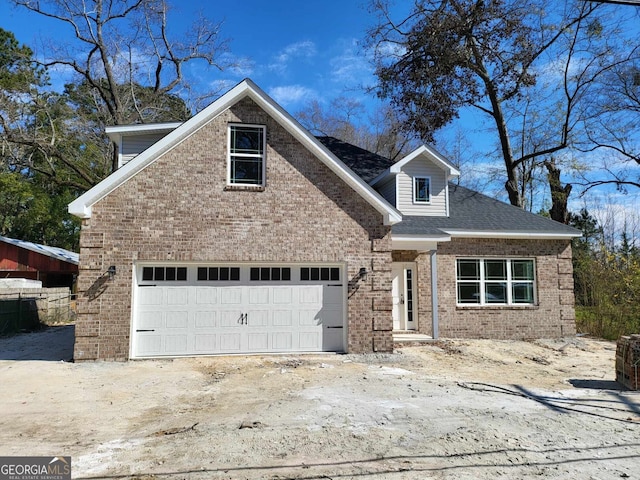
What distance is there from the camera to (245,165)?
11516 mm

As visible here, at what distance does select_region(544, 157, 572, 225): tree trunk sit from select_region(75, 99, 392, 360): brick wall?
1827 centimetres

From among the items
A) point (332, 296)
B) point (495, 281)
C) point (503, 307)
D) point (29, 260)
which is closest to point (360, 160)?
point (495, 281)

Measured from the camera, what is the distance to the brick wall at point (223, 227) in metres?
10.5

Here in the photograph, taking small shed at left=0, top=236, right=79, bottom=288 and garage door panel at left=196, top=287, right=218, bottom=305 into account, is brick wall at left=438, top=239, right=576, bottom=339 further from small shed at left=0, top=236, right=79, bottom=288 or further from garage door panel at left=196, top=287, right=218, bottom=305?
small shed at left=0, top=236, right=79, bottom=288

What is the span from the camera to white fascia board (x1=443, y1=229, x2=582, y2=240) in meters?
14.6

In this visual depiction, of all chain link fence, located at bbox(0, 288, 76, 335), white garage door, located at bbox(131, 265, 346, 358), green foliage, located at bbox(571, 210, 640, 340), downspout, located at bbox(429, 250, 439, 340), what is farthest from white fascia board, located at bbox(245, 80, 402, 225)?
chain link fence, located at bbox(0, 288, 76, 335)

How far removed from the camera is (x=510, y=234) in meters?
14.9

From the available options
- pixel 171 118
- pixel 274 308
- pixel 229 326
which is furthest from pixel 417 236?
pixel 171 118

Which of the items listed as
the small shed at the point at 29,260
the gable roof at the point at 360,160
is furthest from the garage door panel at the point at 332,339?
the small shed at the point at 29,260

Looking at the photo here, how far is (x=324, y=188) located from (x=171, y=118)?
777 inches

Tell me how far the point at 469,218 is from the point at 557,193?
42.7 ft

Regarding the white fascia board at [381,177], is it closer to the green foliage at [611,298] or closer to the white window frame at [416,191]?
the white window frame at [416,191]

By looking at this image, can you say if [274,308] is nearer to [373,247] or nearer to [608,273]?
[373,247]

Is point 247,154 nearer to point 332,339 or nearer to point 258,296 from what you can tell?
point 258,296
